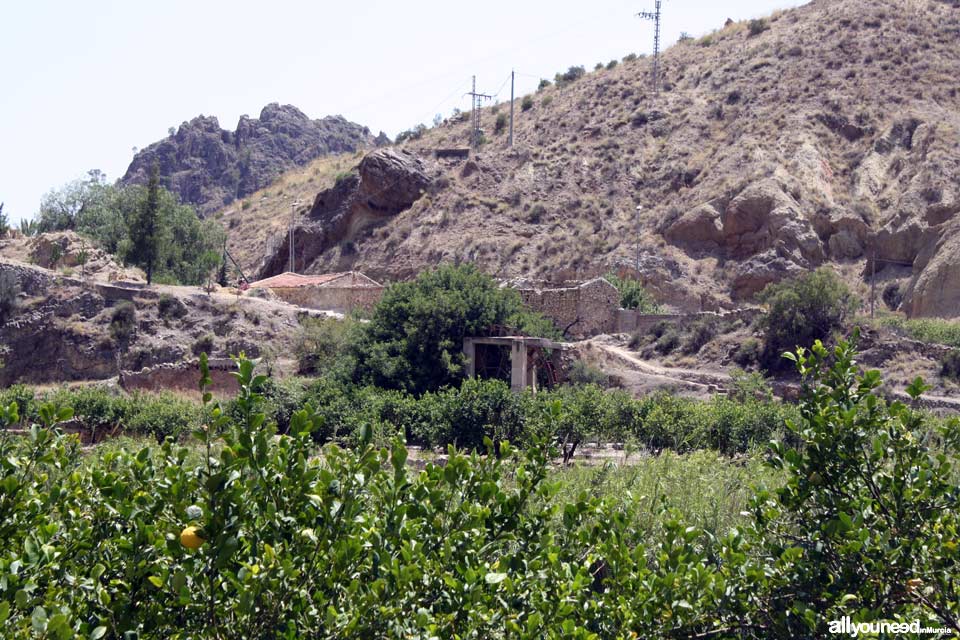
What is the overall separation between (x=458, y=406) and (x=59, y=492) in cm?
1281

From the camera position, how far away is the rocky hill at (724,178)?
124ft

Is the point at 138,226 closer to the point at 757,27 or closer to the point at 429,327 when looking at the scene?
the point at 429,327

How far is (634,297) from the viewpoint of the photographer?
35.6m

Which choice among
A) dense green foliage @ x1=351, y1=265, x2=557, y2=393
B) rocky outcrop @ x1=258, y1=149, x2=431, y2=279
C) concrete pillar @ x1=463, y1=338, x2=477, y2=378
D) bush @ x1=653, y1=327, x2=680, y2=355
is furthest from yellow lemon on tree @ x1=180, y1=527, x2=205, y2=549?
rocky outcrop @ x1=258, y1=149, x2=431, y2=279

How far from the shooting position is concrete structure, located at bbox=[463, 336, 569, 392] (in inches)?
843

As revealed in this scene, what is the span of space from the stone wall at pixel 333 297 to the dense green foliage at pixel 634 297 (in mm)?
9987

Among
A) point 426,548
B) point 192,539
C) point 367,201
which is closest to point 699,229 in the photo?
point 367,201

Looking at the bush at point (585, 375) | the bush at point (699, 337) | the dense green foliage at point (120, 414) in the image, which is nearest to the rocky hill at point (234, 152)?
the bush at point (699, 337)

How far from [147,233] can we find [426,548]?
116ft

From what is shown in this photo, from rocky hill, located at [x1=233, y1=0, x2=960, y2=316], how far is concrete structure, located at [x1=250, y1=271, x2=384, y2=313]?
777 centimetres

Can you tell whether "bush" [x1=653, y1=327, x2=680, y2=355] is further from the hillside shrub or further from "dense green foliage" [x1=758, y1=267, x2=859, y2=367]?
the hillside shrub

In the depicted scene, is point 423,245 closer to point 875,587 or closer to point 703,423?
point 703,423

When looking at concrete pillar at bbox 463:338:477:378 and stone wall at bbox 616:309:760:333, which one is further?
stone wall at bbox 616:309:760:333

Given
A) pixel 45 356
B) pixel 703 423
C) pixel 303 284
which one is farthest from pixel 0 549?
pixel 303 284
